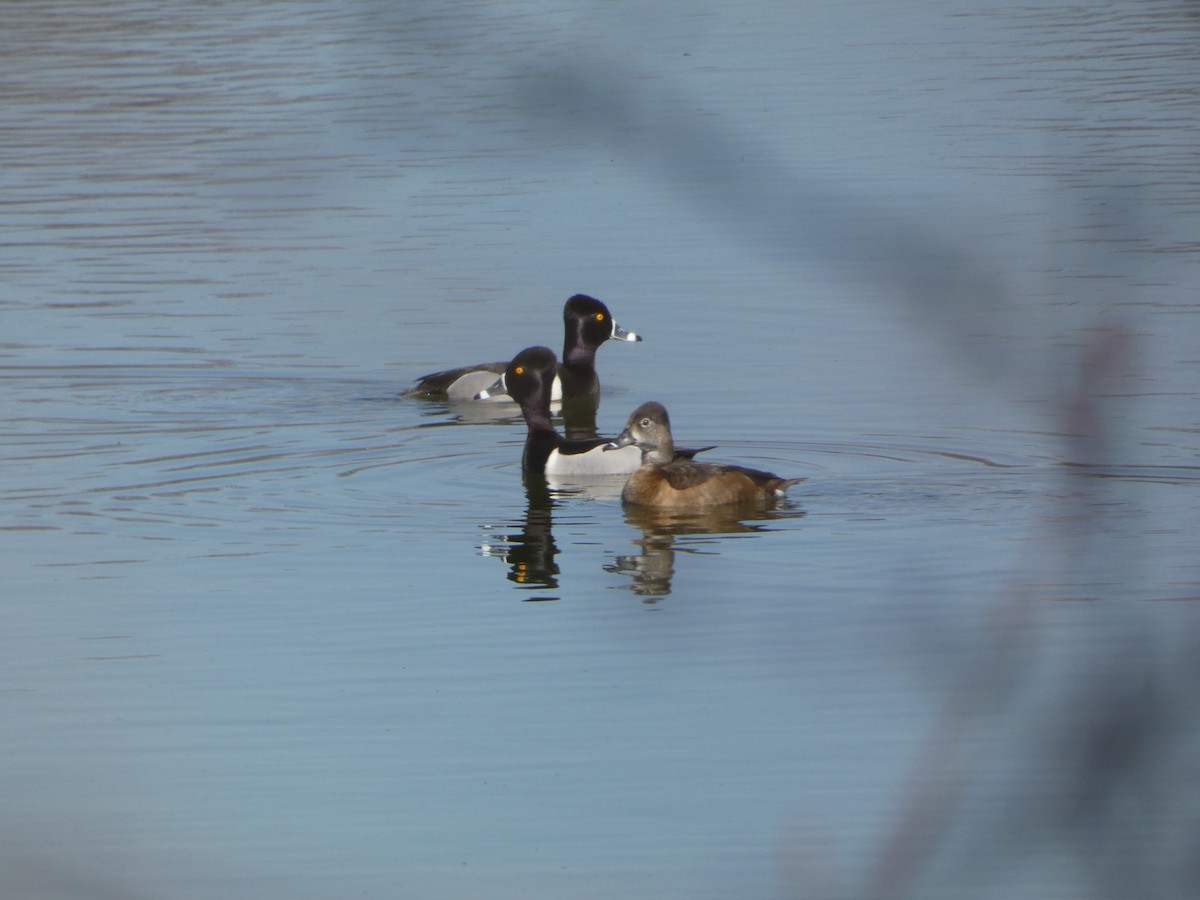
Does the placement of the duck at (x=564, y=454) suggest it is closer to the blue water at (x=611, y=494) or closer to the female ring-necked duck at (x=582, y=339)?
the blue water at (x=611, y=494)

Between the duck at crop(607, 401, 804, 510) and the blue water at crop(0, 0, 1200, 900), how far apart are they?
191mm

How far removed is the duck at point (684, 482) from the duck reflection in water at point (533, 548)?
532 millimetres

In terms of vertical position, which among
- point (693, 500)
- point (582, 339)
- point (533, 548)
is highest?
point (582, 339)

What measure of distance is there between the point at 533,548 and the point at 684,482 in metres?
1.08

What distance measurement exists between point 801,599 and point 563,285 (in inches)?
363

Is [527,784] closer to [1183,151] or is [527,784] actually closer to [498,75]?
[498,75]

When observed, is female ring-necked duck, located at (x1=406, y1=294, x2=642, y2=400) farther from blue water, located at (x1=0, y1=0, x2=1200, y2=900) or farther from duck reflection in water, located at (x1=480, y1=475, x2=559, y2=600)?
duck reflection in water, located at (x1=480, y1=475, x2=559, y2=600)

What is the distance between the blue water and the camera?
205 centimetres

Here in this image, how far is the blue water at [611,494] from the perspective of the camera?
2055 millimetres

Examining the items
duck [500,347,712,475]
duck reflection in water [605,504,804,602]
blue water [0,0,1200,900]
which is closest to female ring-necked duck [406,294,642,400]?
blue water [0,0,1200,900]

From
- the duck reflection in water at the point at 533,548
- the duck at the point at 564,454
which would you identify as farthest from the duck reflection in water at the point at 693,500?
the duck at the point at 564,454

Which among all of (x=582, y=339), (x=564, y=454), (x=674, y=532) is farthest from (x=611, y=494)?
(x=582, y=339)

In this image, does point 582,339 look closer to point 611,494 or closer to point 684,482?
point 611,494

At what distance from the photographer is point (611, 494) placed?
37.7 ft
